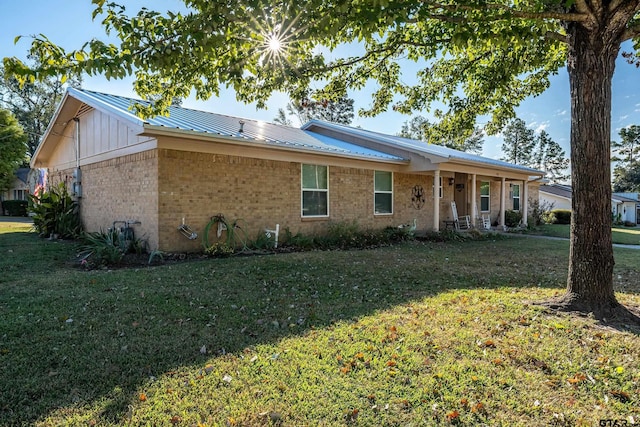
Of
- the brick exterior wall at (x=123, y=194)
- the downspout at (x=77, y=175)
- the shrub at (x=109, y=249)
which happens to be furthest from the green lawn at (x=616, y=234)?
the downspout at (x=77, y=175)

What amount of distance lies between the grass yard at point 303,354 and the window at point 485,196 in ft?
40.0

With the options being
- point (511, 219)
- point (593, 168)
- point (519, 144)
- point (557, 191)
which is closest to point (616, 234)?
point (511, 219)

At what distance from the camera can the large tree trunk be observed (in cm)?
442

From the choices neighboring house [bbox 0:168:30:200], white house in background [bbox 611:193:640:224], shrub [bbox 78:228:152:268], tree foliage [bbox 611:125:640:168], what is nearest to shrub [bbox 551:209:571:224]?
white house in background [bbox 611:193:640:224]

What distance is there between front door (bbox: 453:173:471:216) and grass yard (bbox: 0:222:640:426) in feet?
37.0

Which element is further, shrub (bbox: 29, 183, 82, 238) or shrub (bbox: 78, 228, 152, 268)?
shrub (bbox: 29, 183, 82, 238)

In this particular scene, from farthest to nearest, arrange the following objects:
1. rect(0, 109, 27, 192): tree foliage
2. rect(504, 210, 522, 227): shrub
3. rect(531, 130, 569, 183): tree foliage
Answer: rect(531, 130, 569, 183): tree foliage < rect(0, 109, 27, 192): tree foliage < rect(504, 210, 522, 227): shrub

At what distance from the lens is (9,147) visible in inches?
1240

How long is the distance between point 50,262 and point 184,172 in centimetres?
335

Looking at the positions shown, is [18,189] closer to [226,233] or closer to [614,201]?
[226,233]

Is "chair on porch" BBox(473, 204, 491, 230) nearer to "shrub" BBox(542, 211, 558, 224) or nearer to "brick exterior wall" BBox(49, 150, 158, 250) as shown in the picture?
"shrub" BBox(542, 211, 558, 224)

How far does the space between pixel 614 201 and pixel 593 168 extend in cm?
3999

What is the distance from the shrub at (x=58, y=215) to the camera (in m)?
12.3

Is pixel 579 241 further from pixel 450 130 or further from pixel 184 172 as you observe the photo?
pixel 184 172
